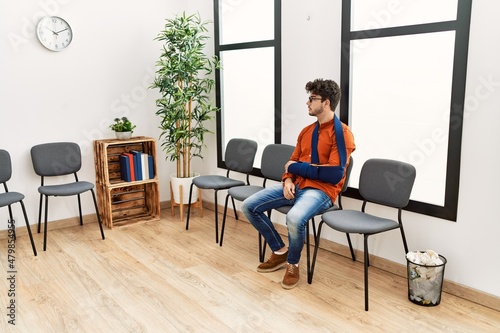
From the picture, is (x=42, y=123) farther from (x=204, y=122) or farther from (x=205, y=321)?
(x=205, y=321)

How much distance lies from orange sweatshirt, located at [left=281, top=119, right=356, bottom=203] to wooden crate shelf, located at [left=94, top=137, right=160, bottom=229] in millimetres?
1837

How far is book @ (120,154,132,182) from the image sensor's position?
4.45 metres

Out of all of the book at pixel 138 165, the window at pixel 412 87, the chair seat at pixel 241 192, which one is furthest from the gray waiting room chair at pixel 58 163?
the window at pixel 412 87

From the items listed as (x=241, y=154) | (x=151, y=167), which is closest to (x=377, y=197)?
(x=241, y=154)

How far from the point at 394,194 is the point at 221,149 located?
2.28m

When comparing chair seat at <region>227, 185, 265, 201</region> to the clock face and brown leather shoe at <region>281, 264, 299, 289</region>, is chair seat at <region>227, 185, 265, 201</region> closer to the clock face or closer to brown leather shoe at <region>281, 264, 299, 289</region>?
brown leather shoe at <region>281, 264, 299, 289</region>

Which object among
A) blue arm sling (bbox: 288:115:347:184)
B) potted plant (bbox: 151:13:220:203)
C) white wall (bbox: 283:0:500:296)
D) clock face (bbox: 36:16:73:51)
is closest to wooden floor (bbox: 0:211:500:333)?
white wall (bbox: 283:0:500:296)

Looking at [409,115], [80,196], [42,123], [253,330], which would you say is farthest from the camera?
[80,196]

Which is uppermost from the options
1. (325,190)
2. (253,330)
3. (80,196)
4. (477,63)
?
(477,63)

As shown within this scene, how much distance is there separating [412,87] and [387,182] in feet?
2.16

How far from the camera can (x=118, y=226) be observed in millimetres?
4453

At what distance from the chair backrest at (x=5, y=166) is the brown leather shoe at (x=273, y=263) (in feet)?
7.30

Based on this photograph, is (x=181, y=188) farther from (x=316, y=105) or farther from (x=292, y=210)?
(x=316, y=105)

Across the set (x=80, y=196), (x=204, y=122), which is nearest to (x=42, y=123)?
(x=80, y=196)
